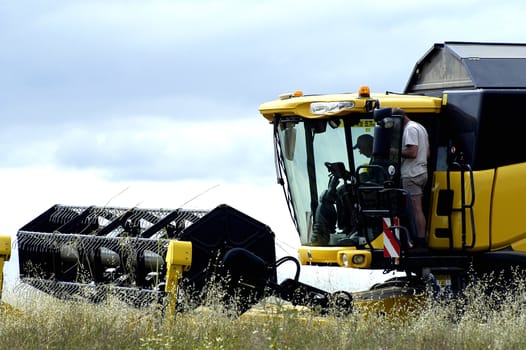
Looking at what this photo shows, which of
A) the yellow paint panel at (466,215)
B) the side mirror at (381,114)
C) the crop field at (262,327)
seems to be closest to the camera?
the crop field at (262,327)

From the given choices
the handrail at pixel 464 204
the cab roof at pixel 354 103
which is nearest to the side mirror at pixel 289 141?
the cab roof at pixel 354 103

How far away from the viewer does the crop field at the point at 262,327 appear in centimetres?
778

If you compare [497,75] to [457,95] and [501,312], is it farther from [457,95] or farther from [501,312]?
[501,312]

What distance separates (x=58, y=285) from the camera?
33.0ft

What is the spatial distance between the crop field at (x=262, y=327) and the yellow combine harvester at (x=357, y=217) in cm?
33

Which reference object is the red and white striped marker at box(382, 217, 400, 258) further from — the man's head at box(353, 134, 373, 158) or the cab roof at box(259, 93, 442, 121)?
the cab roof at box(259, 93, 442, 121)

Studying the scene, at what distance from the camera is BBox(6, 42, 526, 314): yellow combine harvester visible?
9266 mm

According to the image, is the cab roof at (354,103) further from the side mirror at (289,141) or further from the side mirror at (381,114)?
the side mirror at (381,114)

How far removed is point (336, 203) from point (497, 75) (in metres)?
2.26

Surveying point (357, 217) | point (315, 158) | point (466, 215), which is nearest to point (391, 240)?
point (357, 217)

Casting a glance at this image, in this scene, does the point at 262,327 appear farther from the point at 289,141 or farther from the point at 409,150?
the point at 409,150

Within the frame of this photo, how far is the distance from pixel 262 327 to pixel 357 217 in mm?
1675

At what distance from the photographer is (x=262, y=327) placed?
8625mm

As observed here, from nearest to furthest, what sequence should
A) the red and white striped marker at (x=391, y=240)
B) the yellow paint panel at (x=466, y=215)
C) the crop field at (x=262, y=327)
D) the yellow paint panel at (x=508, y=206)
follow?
1. the crop field at (x=262, y=327)
2. the red and white striped marker at (x=391, y=240)
3. the yellow paint panel at (x=466, y=215)
4. the yellow paint panel at (x=508, y=206)
